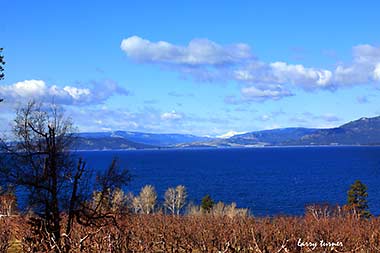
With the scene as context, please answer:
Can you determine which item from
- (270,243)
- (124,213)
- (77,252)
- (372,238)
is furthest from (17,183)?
(372,238)

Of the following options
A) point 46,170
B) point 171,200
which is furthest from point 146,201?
point 46,170

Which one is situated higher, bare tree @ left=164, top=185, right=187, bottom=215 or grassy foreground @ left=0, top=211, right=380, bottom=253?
grassy foreground @ left=0, top=211, right=380, bottom=253

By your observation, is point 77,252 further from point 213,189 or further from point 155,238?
point 213,189

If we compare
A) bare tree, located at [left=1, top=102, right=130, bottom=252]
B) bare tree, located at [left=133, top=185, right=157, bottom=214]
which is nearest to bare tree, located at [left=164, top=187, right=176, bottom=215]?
bare tree, located at [left=133, top=185, right=157, bottom=214]

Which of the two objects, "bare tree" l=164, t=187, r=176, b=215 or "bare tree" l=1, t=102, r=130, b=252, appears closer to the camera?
"bare tree" l=1, t=102, r=130, b=252

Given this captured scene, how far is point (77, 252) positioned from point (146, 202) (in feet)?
203

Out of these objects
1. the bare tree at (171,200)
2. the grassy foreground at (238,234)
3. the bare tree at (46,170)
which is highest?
the bare tree at (46,170)

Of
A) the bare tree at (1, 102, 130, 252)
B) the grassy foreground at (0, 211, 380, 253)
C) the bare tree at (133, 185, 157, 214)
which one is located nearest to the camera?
the bare tree at (1, 102, 130, 252)

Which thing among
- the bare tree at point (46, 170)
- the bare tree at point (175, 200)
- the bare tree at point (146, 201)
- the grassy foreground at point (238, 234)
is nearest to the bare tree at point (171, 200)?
the bare tree at point (175, 200)

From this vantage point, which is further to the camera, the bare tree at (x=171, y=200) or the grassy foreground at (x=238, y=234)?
the bare tree at (x=171, y=200)

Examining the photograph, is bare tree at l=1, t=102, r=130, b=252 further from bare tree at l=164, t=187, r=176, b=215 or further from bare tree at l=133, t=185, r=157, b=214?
bare tree at l=164, t=187, r=176, b=215

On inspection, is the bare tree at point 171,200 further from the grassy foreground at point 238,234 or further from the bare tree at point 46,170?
the bare tree at point 46,170

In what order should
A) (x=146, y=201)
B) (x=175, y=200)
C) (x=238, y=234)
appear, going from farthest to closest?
(x=175, y=200) → (x=146, y=201) → (x=238, y=234)

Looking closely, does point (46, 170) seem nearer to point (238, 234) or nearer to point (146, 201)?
point (238, 234)
